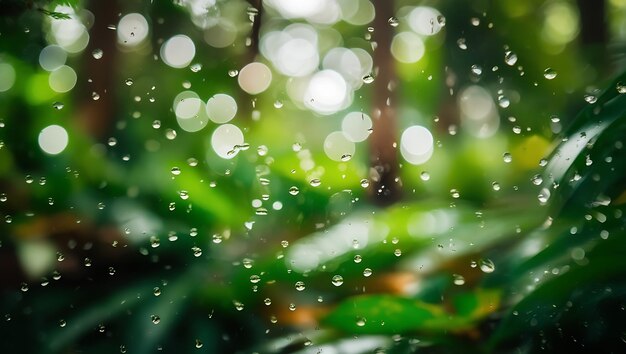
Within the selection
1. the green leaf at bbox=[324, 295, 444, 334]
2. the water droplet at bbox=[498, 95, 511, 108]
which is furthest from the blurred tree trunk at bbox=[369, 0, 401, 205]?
the green leaf at bbox=[324, 295, 444, 334]

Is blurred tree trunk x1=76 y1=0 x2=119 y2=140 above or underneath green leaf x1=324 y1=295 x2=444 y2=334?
above

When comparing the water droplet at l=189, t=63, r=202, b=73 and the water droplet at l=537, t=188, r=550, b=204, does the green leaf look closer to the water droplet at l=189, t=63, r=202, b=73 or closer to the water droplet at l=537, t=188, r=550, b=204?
the water droplet at l=537, t=188, r=550, b=204

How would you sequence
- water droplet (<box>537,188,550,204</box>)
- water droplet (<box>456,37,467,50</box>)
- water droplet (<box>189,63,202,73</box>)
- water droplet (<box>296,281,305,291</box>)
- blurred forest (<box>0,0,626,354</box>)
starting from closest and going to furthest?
blurred forest (<box>0,0,626,354</box>)
water droplet (<box>537,188,550,204</box>)
water droplet (<box>296,281,305,291</box>)
water droplet (<box>189,63,202,73</box>)
water droplet (<box>456,37,467,50</box>)

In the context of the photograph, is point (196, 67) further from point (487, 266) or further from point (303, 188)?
point (487, 266)

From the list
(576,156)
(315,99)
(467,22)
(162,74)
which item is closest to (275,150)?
(315,99)

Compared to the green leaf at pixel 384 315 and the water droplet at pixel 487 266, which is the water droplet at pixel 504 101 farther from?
the green leaf at pixel 384 315

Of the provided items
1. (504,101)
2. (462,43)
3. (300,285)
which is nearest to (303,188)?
(300,285)

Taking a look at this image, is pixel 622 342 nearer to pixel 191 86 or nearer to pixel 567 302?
pixel 567 302
